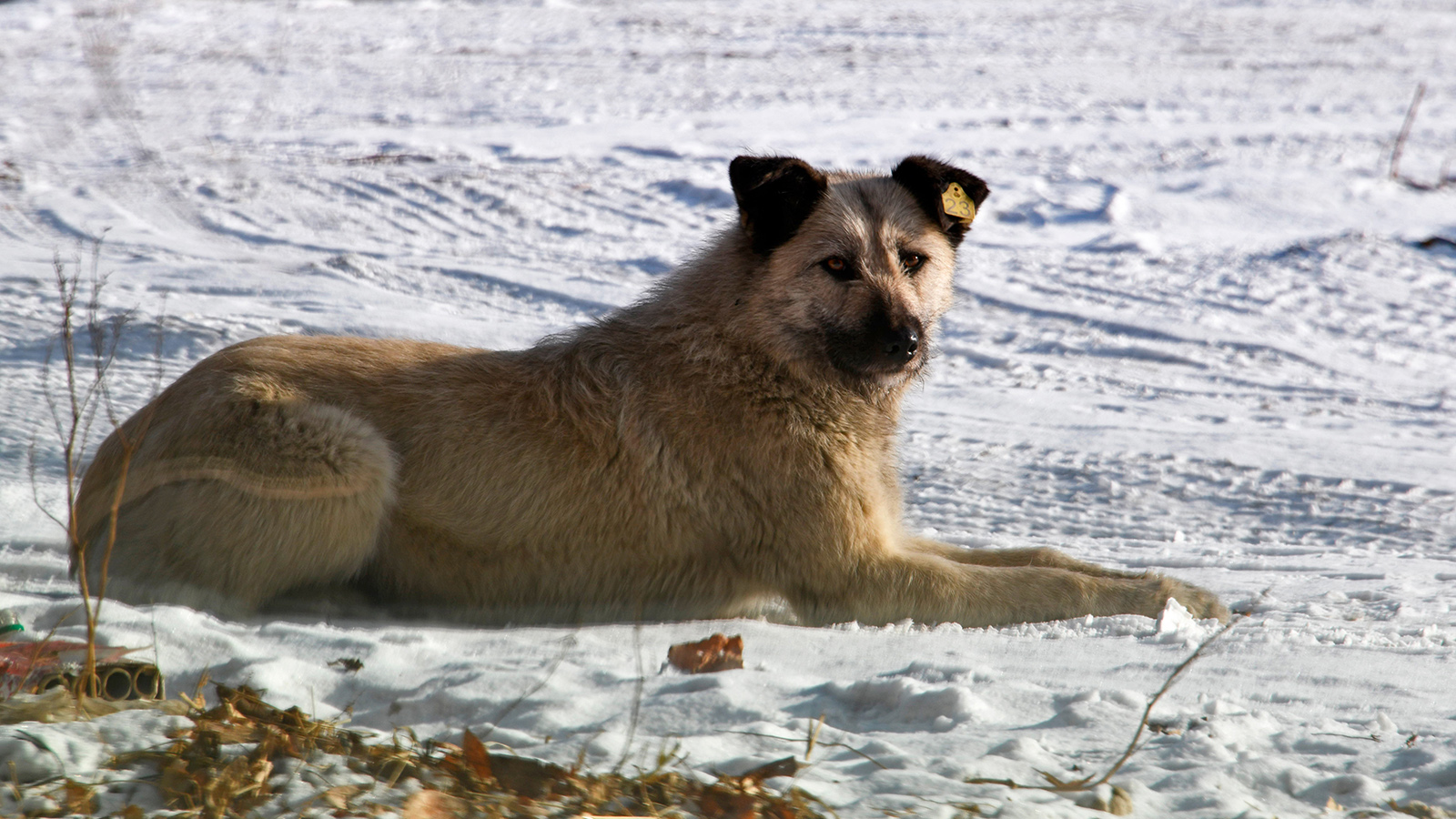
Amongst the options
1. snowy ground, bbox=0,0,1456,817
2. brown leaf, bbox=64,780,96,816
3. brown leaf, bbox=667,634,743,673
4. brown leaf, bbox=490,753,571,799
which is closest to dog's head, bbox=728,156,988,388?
snowy ground, bbox=0,0,1456,817

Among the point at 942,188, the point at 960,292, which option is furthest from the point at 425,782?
the point at 960,292

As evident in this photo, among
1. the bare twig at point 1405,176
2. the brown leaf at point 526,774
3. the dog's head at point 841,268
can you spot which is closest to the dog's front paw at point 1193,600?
the dog's head at point 841,268

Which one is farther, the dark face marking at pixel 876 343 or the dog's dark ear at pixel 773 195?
the dog's dark ear at pixel 773 195

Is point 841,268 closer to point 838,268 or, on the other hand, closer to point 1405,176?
point 838,268

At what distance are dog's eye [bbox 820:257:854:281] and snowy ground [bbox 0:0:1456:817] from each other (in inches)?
51.3

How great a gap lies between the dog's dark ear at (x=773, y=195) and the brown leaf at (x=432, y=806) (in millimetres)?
2638

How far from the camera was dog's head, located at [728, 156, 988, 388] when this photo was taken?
4.07m

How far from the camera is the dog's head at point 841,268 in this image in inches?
160

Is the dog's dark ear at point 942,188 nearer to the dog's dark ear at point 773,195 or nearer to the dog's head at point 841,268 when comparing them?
the dog's head at point 841,268

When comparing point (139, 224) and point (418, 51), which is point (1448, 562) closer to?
point (139, 224)

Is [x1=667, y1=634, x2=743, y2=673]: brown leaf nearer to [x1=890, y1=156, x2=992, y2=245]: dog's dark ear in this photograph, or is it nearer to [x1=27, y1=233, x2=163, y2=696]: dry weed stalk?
[x1=27, y1=233, x2=163, y2=696]: dry weed stalk

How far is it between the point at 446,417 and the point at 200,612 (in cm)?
96

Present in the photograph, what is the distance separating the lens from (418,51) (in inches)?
559

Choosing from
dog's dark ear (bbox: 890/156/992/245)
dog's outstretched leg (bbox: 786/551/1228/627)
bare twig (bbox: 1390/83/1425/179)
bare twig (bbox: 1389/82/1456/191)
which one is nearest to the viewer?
dog's outstretched leg (bbox: 786/551/1228/627)
